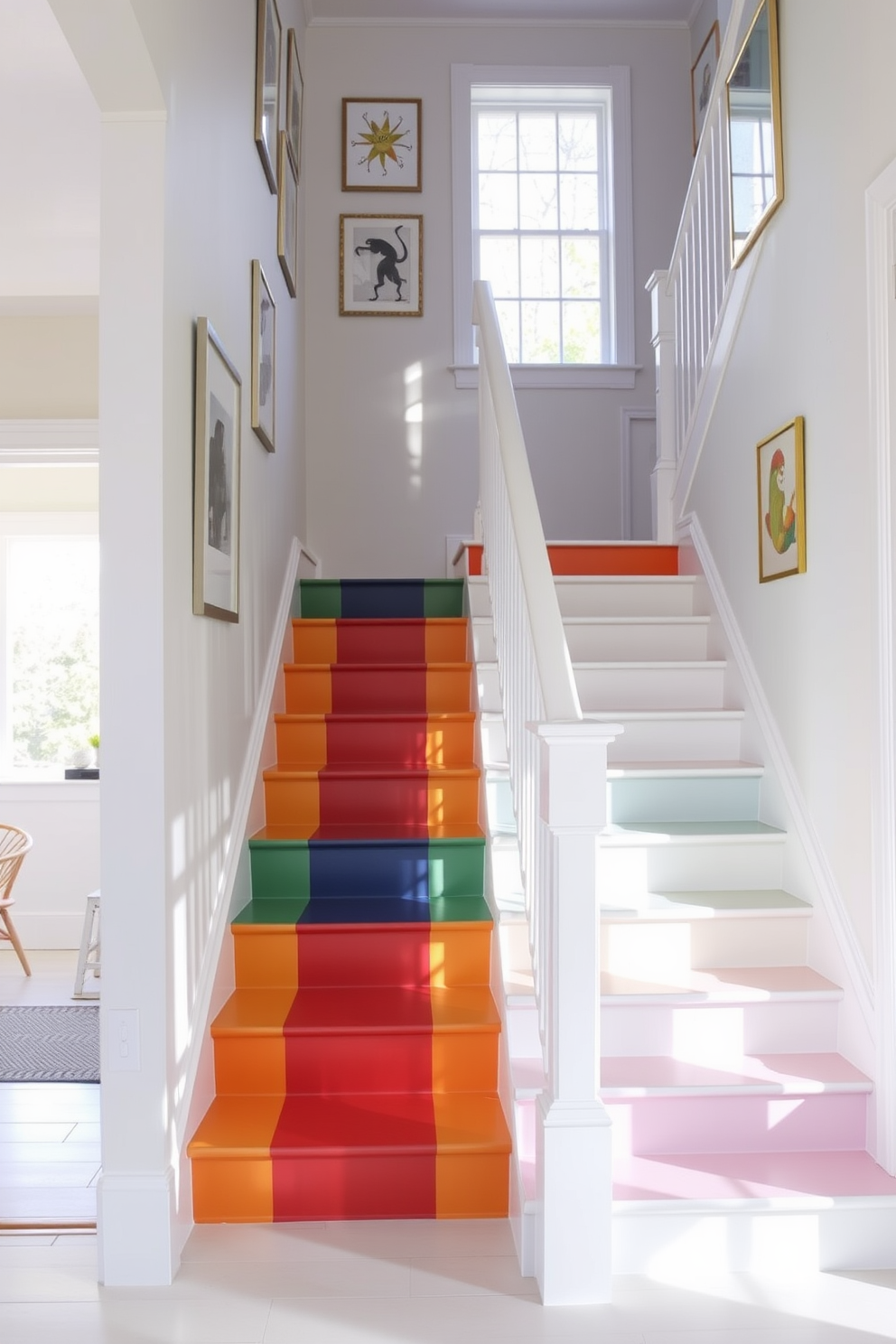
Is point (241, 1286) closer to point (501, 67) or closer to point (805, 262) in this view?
point (805, 262)

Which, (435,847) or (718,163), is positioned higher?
(718,163)

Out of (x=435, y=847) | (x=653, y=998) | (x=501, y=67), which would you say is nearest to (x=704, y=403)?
(x=435, y=847)

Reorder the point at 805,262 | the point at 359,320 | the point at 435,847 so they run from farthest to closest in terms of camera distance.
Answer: the point at 359,320
the point at 435,847
the point at 805,262

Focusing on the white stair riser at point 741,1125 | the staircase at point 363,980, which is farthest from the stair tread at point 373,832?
the white stair riser at point 741,1125

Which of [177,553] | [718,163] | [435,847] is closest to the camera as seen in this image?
[177,553]

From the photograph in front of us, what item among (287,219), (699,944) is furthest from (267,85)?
(699,944)

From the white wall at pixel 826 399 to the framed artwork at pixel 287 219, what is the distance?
1.70 metres

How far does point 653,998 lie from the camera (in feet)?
8.40

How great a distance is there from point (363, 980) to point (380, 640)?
1.50 m

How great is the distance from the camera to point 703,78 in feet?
16.8

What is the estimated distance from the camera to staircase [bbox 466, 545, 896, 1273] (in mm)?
2211

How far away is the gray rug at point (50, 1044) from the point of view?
3.53 metres

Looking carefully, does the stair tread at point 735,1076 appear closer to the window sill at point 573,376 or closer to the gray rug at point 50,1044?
the gray rug at point 50,1044

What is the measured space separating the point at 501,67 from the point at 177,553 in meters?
4.04
